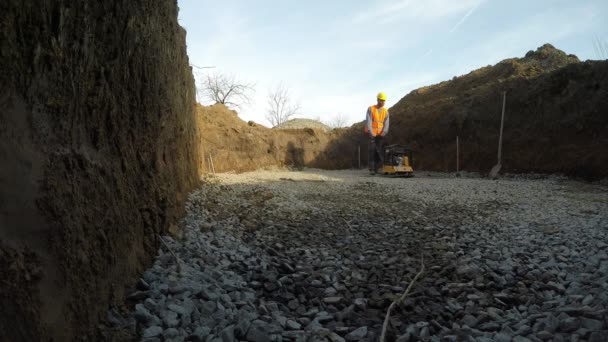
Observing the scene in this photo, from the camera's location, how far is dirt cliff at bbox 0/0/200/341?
4.21 ft

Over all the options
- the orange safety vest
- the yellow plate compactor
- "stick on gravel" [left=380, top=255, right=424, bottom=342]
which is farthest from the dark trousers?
"stick on gravel" [left=380, top=255, right=424, bottom=342]

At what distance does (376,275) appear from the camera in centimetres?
294

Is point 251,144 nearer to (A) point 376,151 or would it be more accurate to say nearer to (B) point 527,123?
(A) point 376,151

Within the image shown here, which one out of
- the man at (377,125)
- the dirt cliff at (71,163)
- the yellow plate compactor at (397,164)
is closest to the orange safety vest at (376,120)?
the man at (377,125)

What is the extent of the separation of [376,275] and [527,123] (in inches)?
409

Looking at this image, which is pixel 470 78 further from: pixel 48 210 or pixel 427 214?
pixel 48 210

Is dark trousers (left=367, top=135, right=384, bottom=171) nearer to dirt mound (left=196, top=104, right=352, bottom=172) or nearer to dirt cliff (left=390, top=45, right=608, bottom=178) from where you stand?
dirt cliff (left=390, top=45, right=608, bottom=178)

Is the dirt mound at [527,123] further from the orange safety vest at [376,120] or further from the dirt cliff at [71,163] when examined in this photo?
the dirt cliff at [71,163]

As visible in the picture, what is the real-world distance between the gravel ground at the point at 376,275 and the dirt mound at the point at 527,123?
4974 millimetres

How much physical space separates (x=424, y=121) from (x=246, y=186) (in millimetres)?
10096

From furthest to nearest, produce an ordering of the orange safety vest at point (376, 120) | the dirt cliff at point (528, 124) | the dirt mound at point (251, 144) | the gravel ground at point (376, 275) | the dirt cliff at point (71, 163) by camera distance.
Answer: the dirt mound at point (251, 144) → the orange safety vest at point (376, 120) → the dirt cliff at point (528, 124) → the gravel ground at point (376, 275) → the dirt cliff at point (71, 163)

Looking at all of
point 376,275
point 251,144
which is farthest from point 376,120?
point 376,275

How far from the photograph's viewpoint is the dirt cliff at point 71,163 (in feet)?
4.21

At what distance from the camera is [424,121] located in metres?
14.2
